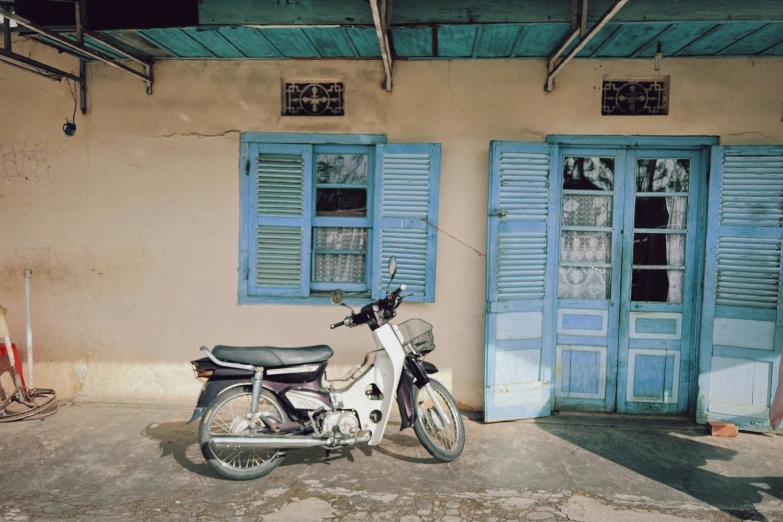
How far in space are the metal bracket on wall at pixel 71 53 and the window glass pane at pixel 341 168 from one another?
1.72m

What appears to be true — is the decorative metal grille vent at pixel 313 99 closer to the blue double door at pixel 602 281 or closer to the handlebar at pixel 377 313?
the blue double door at pixel 602 281

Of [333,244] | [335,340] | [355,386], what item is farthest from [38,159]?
[355,386]

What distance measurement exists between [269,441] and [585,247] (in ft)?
10.3

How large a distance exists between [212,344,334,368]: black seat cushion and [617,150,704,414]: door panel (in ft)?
9.54

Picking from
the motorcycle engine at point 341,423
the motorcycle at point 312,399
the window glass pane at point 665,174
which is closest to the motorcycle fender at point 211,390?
the motorcycle at point 312,399

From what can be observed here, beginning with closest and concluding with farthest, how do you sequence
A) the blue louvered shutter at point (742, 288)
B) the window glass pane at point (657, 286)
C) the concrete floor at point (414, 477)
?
the concrete floor at point (414, 477)
the blue louvered shutter at point (742, 288)
the window glass pane at point (657, 286)

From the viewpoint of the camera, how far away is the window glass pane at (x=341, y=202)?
15.5 ft

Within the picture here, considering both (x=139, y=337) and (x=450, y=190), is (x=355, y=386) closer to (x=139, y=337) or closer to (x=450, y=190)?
(x=450, y=190)

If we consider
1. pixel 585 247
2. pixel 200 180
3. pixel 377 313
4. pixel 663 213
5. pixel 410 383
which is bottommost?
pixel 410 383

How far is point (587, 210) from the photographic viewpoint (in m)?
4.61

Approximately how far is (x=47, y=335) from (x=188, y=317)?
1.41 metres

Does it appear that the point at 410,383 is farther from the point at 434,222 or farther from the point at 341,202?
A: the point at 341,202

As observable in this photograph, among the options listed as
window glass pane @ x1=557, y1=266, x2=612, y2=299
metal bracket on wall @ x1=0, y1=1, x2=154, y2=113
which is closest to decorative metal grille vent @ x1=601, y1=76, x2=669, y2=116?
window glass pane @ x1=557, y1=266, x2=612, y2=299

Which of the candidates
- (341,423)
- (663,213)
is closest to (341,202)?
(341,423)
